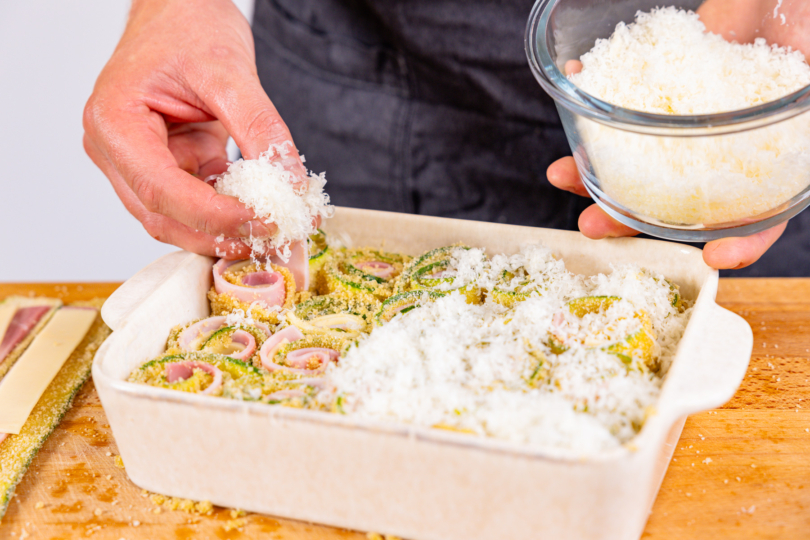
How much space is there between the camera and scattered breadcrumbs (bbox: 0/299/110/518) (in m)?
1.20

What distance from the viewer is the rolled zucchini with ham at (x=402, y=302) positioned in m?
1.40

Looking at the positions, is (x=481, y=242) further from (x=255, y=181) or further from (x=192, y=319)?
(x=192, y=319)

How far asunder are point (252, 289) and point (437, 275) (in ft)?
1.38

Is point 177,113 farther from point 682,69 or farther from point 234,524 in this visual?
point 682,69

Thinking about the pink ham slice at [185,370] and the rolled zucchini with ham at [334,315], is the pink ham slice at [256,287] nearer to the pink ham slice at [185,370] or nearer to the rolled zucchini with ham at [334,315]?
the rolled zucchini with ham at [334,315]

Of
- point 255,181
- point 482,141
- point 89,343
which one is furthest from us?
point 482,141

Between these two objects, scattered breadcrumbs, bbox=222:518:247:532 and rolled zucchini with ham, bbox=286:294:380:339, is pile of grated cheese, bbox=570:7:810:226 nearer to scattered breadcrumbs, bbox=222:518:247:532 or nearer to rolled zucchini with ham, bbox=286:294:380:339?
rolled zucchini with ham, bbox=286:294:380:339

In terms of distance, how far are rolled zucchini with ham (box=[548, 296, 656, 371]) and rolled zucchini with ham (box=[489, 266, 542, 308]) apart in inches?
5.4

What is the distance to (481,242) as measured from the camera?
1.65 metres

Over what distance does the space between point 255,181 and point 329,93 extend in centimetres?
101

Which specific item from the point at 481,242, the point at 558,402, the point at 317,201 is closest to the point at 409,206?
the point at 481,242

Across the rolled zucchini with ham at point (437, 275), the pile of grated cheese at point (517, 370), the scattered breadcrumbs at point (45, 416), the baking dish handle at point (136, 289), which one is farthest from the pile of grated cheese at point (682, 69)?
the scattered breadcrumbs at point (45, 416)

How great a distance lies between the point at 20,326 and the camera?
170 centimetres

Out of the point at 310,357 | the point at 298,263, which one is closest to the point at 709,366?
the point at 310,357
